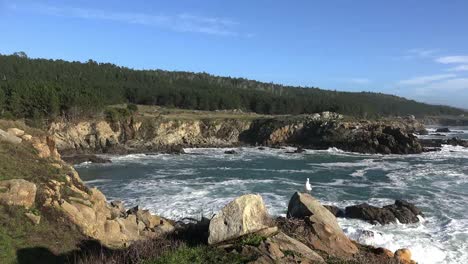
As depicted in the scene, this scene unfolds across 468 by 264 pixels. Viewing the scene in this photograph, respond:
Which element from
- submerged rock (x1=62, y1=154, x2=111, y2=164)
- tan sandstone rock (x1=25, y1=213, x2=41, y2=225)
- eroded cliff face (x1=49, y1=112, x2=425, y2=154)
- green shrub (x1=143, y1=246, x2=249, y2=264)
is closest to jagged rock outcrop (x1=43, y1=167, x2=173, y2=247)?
tan sandstone rock (x1=25, y1=213, x2=41, y2=225)

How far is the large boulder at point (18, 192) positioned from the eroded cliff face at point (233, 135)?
1878 inches

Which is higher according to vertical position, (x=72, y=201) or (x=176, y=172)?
(x=72, y=201)

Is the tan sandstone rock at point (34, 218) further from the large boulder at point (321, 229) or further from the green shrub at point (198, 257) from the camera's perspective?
the green shrub at point (198, 257)

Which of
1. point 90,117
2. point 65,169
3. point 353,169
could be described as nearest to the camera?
point 65,169

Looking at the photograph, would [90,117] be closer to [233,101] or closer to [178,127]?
[178,127]

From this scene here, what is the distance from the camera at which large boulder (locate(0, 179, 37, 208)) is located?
47.6 ft

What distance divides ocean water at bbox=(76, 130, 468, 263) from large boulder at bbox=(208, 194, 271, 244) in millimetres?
12023

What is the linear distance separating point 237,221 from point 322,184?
103 feet

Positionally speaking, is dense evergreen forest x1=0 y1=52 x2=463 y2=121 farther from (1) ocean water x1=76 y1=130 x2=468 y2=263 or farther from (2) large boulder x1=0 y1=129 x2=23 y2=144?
(2) large boulder x1=0 y1=129 x2=23 y2=144

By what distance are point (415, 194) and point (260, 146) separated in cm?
4294

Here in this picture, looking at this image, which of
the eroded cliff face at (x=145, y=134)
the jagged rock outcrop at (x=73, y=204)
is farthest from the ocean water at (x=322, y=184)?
the eroded cliff face at (x=145, y=134)

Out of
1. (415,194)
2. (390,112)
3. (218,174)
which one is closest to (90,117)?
(218,174)

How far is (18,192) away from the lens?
14.8 meters

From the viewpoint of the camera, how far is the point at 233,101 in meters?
109
